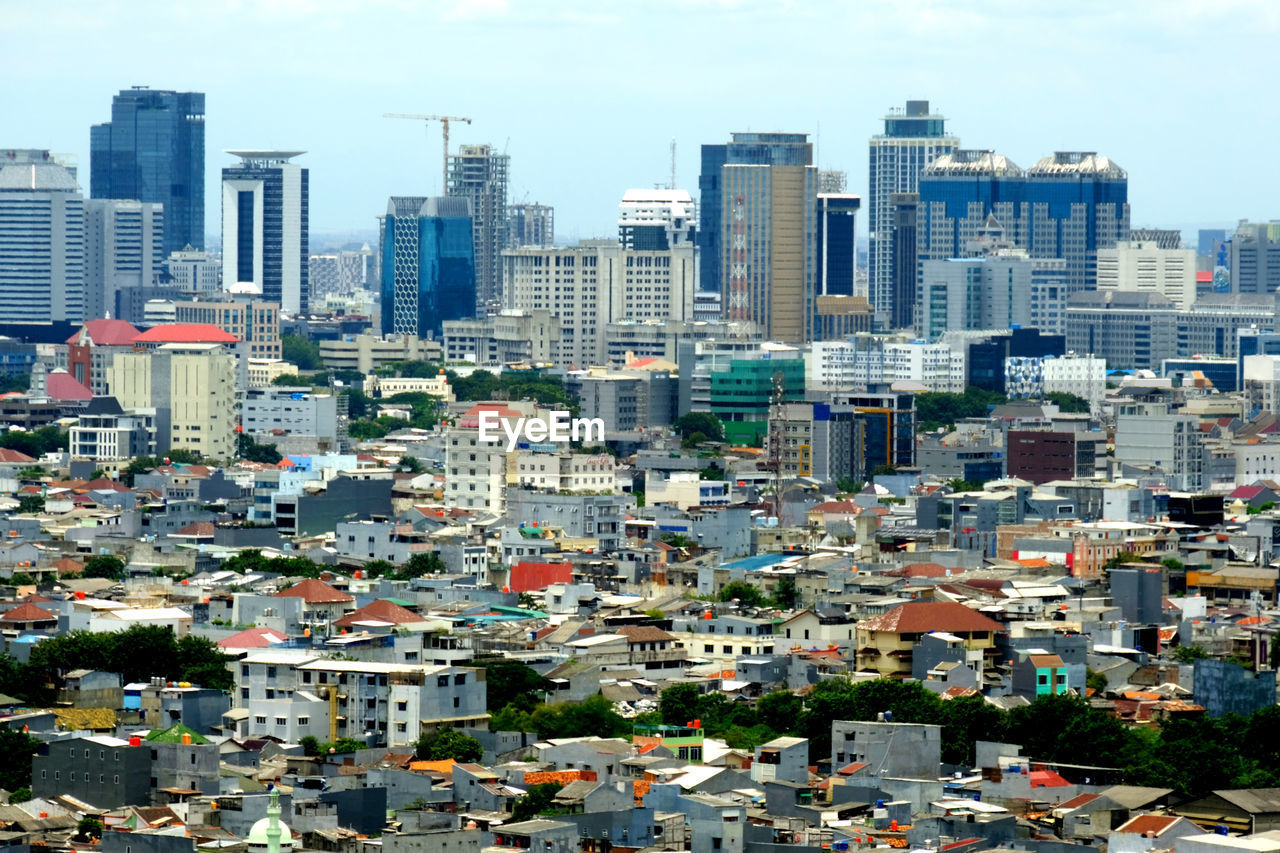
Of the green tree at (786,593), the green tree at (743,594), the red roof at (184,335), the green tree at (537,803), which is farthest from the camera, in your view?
the red roof at (184,335)

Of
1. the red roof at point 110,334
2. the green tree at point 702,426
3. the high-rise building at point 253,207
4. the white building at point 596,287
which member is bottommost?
the green tree at point 702,426

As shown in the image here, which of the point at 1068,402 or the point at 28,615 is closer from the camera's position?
the point at 28,615

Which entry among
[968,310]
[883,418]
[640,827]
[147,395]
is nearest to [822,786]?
[640,827]

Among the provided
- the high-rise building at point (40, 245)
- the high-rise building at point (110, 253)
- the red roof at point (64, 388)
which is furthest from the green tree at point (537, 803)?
the high-rise building at point (110, 253)

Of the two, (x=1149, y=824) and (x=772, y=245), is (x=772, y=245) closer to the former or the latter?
(x=772, y=245)

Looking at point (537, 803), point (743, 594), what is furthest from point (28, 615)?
point (537, 803)

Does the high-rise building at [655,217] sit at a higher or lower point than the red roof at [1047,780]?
higher

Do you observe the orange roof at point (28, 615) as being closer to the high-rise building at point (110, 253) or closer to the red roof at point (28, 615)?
the red roof at point (28, 615)

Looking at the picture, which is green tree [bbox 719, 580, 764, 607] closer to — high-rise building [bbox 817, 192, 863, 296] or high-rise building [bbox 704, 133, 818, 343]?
high-rise building [bbox 704, 133, 818, 343]
